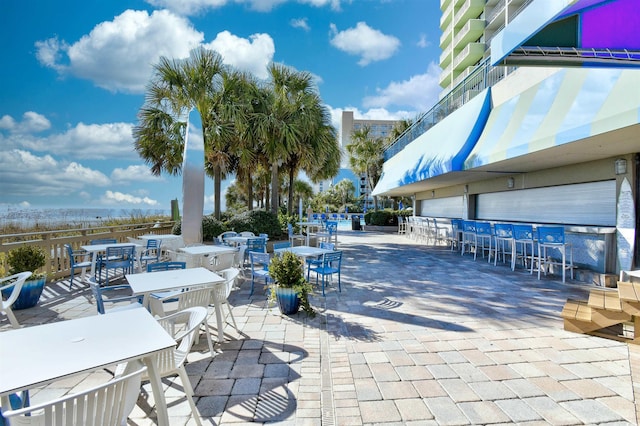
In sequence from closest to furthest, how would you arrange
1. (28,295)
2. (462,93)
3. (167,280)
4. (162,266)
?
(167,280) → (162,266) → (28,295) → (462,93)

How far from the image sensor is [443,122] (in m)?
12.6

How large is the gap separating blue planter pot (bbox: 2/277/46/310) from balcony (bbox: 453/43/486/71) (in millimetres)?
34647

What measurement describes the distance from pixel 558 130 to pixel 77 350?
7.58 metres

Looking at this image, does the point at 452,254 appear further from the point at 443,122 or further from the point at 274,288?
the point at 274,288

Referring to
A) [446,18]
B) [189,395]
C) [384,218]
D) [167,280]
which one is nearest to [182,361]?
[189,395]

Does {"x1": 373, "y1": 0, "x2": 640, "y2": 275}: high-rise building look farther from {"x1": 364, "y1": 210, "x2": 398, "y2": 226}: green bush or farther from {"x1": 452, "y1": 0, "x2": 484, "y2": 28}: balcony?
{"x1": 452, "y1": 0, "x2": 484, "y2": 28}: balcony

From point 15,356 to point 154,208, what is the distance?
1549 cm

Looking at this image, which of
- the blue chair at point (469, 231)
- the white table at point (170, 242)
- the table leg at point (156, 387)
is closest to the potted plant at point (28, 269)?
the white table at point (170, 242)

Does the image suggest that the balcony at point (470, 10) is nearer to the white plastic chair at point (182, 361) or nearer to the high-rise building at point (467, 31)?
the high-rise building at point (467, 31)

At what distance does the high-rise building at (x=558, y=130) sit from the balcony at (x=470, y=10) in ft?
76.6

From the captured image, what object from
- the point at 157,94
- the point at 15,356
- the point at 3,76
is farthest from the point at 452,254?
the point at 3,76

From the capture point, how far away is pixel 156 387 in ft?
5.93

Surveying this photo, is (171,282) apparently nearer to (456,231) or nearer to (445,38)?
(456,231)

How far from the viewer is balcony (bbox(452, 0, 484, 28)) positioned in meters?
28.9
